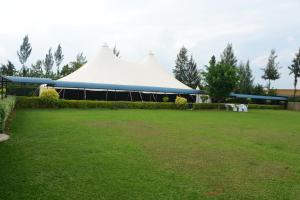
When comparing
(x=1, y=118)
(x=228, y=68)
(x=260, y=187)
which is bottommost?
(x=260, y=187)

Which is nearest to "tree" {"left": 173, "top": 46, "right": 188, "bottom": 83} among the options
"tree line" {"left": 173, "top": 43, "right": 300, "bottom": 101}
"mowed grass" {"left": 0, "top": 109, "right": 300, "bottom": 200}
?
"tree line" {"left": 173, "top": 43, "right": 300, "bottom": 101}

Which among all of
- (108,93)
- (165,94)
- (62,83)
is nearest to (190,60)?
(165,94)

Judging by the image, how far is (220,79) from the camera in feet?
81.5

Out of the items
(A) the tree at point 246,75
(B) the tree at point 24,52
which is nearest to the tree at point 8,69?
(B) the tree at point 24,52

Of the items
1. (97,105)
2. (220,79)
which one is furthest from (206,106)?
(97,105)

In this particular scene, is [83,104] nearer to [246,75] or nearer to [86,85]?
[86,85]

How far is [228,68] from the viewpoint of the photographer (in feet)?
82.3

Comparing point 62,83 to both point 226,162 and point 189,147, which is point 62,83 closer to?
point 189,147

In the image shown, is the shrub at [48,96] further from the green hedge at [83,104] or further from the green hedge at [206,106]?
the green hedge at [206,106]

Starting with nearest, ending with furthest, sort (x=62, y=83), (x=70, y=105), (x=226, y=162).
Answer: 1. (x=226, y=162)
2. (x=70, y=105)
3. (x=62, y=83)

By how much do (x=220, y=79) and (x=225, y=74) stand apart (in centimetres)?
53

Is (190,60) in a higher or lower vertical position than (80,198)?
higher

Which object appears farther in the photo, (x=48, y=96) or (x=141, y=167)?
(x=48, y=96)

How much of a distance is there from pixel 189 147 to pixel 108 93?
18060 millimetres
